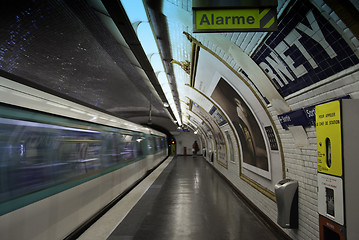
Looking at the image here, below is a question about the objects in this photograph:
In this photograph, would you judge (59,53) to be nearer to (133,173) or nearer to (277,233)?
(133,173)

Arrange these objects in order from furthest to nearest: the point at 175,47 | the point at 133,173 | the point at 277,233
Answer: the point at 133,173
the point at 175,47
the point at 277,233

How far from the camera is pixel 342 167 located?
205 centimetres

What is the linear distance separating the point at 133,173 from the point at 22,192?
18.7 ft

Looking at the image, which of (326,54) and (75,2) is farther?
(75,2)

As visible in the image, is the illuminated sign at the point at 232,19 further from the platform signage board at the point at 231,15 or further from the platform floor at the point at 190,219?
the platform floor at the point at 190,219

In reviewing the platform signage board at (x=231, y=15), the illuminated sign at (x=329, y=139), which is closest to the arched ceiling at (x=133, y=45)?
the platform signage board at (x=231, y=15)

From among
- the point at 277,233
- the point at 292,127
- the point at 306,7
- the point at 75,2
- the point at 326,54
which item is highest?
the point at 75,2

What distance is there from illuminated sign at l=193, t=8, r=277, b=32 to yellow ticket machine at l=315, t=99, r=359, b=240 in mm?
1052

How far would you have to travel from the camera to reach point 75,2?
424 centimetres

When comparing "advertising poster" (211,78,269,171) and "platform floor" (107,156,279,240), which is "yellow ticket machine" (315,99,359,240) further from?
"advertising poster" (211,78,269,171)

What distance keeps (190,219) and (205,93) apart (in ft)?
12.1

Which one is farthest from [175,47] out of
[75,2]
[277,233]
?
[277,233]

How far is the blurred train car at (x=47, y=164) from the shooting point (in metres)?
2.38

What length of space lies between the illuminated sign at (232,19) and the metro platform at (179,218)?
125 inches
